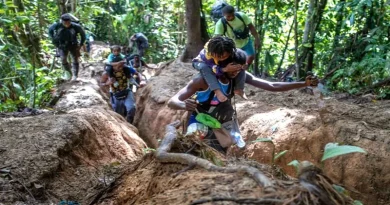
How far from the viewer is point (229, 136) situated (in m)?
4.86

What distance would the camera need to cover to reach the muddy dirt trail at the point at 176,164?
8.96 feet

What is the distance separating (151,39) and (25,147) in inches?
624

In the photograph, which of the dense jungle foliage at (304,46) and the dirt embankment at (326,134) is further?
the dense jungle foliage at (304,46)

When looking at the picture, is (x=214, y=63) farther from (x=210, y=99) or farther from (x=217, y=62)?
(x=210, y=99)

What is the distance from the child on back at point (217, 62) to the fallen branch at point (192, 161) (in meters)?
0.82

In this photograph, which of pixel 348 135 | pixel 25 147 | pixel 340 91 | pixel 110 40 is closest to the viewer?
pixel 25 147

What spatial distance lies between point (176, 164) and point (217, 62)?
1519mm

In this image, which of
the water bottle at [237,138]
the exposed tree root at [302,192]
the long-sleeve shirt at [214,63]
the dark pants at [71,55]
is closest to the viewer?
the exposed tree root at [302,192]

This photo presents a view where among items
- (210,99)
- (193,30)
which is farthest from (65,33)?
(210,99)

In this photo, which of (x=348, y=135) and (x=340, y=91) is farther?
(x=340, y=91)

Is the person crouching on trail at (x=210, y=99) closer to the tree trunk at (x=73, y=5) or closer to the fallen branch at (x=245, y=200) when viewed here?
the fallen branch at (x=245, y=200)

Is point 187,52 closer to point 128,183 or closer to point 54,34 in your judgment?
point 54,34

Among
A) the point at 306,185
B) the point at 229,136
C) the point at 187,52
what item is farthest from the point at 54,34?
the point at 306,185

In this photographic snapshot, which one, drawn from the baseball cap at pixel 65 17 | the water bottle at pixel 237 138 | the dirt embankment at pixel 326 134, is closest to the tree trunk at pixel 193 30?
the baseball cap at pixel 65 17
